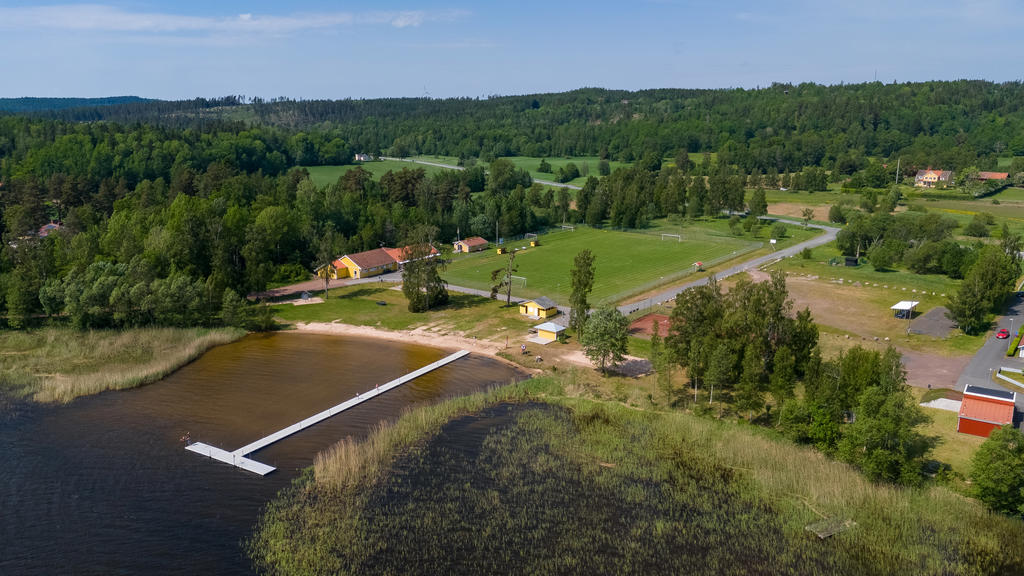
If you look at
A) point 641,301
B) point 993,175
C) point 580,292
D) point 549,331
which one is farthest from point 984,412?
point 993,175

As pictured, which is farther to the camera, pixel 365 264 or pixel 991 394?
pixel 365 264

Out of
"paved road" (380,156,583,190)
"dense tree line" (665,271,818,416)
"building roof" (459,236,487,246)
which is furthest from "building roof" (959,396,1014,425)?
"paved road" (380,156,583,190)

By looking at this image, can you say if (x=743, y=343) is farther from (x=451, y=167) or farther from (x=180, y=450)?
(x=451, y=167)

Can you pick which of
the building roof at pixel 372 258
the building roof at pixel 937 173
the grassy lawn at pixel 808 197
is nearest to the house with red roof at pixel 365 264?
the building roof at pixel 372 258

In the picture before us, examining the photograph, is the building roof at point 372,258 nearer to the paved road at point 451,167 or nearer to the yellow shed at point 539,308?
the yellow shed at point 539,308

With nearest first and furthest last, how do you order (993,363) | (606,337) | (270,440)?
(270,440), (606,337), (993,363)

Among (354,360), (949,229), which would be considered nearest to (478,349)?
(354,360)

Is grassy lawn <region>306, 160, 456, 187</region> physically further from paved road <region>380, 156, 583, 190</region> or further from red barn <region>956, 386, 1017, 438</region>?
red barn <region>956, 386, 1017, 438</region>
